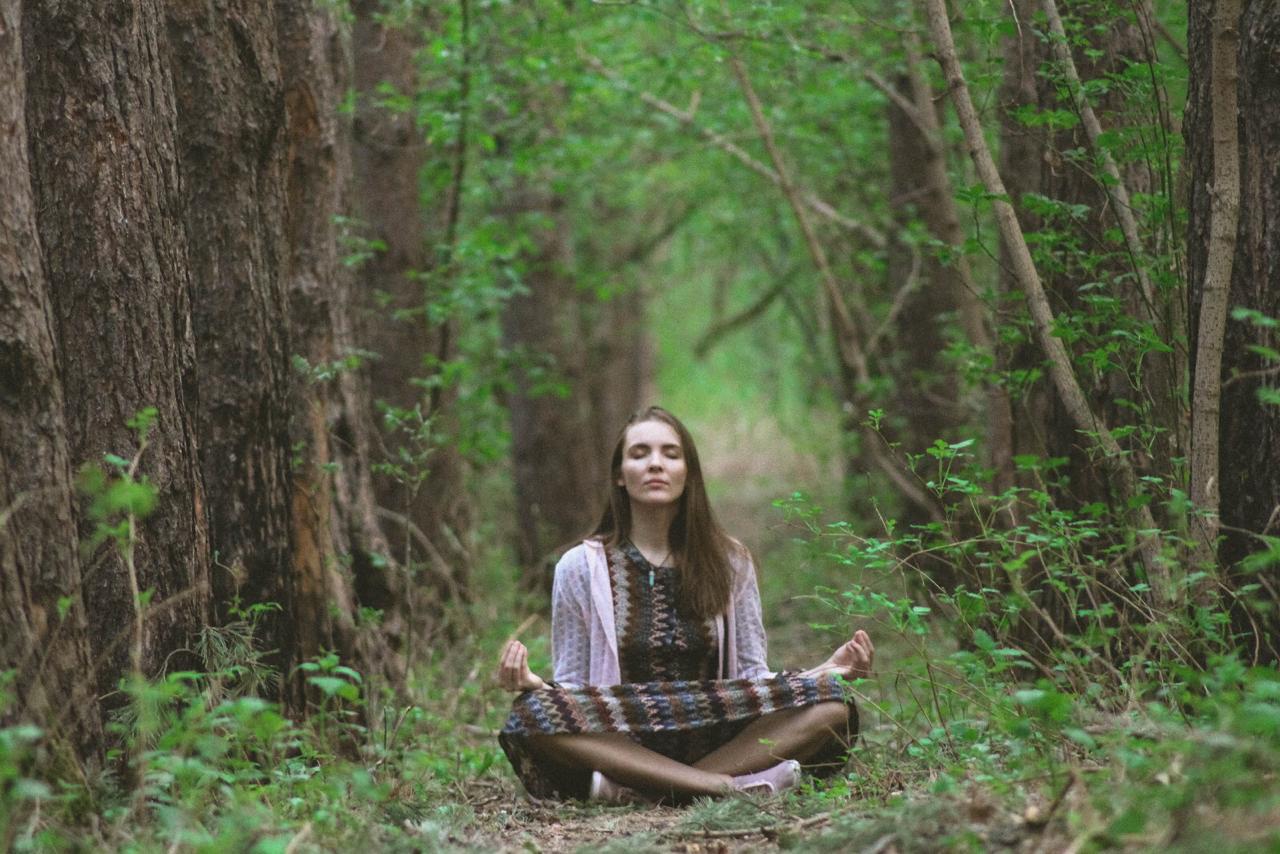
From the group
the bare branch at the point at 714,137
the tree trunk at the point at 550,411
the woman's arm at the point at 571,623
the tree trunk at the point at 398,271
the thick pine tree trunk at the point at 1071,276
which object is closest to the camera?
the thick pine tree trunk at the point at 1071,276

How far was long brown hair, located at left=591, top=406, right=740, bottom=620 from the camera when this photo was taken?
5.44m

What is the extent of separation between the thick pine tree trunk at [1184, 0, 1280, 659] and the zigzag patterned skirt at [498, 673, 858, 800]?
60.4 inches

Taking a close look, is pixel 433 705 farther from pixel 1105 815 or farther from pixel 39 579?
pixel 1105 815

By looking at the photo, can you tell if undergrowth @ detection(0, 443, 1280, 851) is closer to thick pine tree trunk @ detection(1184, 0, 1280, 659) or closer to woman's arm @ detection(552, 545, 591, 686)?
thick pine tree trunk @ detection(1184, 0, 1280, 659)

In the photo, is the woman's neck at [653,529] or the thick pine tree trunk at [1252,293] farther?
the woman's neck at [653,529]

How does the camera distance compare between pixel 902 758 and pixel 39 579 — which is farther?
pixel 902 758

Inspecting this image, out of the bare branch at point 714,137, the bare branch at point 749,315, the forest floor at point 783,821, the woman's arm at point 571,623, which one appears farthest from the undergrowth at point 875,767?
the bare branch at point 749,315

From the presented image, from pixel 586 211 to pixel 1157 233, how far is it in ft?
36.7

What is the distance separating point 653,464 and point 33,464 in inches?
98.9

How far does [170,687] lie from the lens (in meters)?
3.17

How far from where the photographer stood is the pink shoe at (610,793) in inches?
199

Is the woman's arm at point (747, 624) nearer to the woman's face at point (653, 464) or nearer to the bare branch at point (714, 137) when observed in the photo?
the woman's face at point (653, 464)

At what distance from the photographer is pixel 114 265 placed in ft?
13.5

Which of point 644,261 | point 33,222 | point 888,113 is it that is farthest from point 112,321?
point 644,261
